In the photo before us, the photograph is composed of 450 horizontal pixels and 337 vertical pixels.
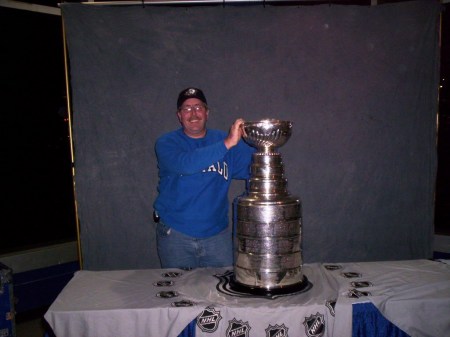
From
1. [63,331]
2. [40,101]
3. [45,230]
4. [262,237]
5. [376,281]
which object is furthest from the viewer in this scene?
[45,230]

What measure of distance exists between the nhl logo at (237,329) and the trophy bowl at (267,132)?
2.43ft

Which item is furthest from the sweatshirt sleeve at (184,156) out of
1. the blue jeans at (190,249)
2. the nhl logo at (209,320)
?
the nhl logo at (209,320)

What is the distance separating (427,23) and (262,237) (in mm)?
2290

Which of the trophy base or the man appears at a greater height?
the man

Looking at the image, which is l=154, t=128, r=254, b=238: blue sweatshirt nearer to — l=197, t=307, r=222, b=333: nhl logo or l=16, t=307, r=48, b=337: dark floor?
l=197, t=307, r=222, b=333: nhl logo

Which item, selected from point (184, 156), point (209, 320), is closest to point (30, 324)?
point (184, 156)

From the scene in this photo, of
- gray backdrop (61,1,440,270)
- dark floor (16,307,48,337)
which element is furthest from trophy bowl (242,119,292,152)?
dark floor (16,307,48,337)

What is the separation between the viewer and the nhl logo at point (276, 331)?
54.2 inches

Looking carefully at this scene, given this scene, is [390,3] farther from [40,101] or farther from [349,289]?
[40,101]

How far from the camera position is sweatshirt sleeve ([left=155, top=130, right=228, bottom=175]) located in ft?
5.83

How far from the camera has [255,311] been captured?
4.55ft

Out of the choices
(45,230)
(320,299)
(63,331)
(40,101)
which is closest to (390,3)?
(320,299)

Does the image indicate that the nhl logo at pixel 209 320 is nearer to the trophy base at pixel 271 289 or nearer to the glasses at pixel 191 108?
the trophy base at pixel 271 289

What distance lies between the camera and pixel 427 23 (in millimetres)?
2736
